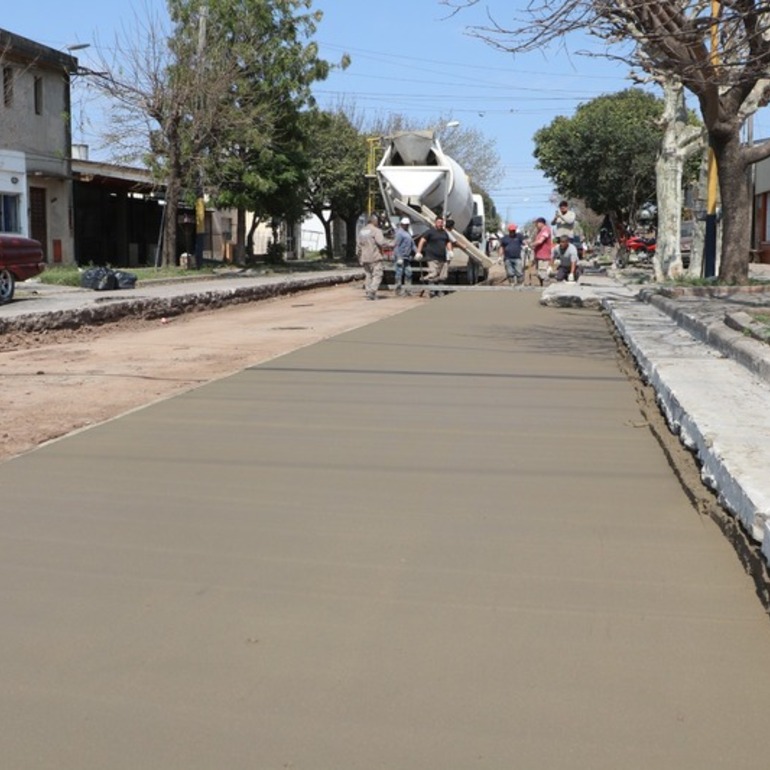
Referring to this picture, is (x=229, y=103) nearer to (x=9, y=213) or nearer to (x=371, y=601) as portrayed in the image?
(x=9, y=213)

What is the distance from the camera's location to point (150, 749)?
306cm

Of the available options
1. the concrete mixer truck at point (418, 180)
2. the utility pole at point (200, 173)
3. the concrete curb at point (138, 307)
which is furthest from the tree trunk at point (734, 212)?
the utility pole at point (200, 173)

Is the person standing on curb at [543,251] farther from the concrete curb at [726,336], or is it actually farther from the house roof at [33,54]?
the house roof at [33,54]

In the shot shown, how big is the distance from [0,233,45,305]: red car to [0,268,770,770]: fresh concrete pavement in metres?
12.0

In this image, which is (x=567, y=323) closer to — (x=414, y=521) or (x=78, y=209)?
(x=414, y=521)

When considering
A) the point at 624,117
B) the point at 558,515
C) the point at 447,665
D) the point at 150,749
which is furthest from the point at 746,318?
the point at 624,117

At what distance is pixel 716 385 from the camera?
7.76 m

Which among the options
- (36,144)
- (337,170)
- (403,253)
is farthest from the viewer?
(337,170)

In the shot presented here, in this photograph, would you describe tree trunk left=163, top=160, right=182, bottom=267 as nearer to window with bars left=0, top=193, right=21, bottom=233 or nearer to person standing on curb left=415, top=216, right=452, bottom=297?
window with bars left=0, top=193, right=21, bottom=233

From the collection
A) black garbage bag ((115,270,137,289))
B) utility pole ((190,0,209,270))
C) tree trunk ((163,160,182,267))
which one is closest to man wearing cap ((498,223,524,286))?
black garbage bag ((115,270,137,289))

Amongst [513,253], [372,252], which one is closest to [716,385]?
[372,252]

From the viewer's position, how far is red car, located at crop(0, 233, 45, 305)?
730 inches

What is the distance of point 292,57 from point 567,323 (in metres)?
25.4

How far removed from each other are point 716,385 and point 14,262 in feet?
46.4
